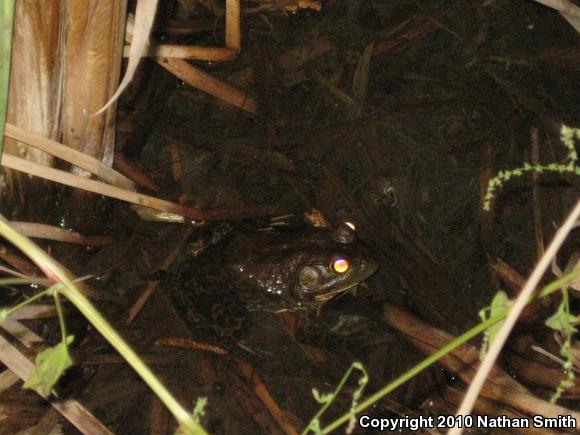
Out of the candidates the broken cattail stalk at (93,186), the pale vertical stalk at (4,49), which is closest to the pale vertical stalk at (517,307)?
the pale vertical stalk at (4,49)

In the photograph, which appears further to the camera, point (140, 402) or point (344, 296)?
point (344, 296)

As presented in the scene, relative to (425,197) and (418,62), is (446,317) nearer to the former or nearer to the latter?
(425,197)

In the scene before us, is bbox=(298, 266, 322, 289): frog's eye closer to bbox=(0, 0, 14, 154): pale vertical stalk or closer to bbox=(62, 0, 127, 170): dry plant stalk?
bbox=(62, 0, 127, 170): dry plant stalk

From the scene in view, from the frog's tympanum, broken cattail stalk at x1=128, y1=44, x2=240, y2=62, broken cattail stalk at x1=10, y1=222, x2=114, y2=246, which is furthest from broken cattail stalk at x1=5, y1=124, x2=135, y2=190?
the frog's tympanum

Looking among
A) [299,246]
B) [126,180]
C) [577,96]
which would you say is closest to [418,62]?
[577,96]

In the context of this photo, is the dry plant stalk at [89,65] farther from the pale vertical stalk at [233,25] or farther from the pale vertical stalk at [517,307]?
the pale vertical stalk at [517,307]

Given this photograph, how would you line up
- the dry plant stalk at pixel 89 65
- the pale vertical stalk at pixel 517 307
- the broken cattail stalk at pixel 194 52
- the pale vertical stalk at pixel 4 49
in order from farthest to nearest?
1. the broken cattail stalk at pixel 194 52
2. the dry plant stalk at pixel 89 65
3. the pale vertical stalk at pixel 4 49
4. the pale vertical stalk at pixel 517 307

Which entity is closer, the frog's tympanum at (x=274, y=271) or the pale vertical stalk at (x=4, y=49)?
the pale vertical stalk at (x=4, y=49)

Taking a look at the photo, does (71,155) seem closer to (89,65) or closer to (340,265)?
(89,65)
